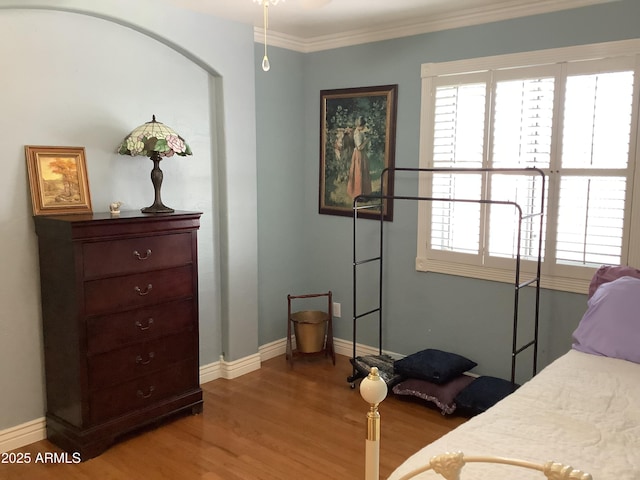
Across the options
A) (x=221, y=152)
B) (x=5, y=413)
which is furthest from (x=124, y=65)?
(x=5, y=413)

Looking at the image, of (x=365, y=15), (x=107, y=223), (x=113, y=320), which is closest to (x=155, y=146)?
(x=107, y=223)

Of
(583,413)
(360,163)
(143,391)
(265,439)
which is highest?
(360,163)

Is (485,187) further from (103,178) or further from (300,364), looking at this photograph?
(103,178)

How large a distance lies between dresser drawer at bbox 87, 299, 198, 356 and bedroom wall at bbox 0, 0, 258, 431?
0.41 m

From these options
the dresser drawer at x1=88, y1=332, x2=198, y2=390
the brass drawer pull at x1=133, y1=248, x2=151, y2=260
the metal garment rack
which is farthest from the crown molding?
the dresser drawer at x1=88, y1=332, x2=198, y2=390

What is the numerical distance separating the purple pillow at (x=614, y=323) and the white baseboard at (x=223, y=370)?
1857mm

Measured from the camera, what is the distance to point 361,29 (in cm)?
405

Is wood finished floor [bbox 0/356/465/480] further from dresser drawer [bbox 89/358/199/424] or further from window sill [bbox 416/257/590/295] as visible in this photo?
window sill [bbox 416/257/590/295]

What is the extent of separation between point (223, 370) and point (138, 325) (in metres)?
1.10

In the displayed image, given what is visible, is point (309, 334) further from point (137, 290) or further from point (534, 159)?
point (534, 159)

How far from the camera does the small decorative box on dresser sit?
2863 mm

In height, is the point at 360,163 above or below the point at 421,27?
below

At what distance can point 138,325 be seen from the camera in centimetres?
311

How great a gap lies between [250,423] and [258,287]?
1.22 metres
